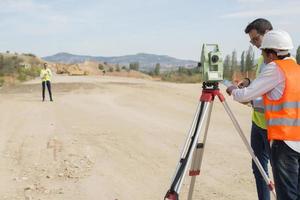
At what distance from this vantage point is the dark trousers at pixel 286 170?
12.0 ft

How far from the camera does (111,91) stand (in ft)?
72.3

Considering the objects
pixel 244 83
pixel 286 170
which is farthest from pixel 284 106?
pixel 244 83

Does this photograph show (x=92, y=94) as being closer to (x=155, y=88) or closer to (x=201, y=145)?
(x=155, y=88)

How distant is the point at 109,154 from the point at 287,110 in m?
5.15

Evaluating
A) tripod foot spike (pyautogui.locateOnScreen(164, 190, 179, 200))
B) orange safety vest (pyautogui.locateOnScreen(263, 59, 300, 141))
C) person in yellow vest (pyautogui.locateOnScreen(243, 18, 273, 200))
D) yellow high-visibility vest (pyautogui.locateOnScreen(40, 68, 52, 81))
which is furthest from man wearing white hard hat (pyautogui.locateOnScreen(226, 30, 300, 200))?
yellow high-visibility vest (pyautogui.locateOnScreen(40, 68, 52, 81))

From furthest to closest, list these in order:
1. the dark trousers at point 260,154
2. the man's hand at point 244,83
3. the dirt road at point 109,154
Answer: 1. the dirt road at point 109,154
2. the dark trousers at point 260,154
3. the man's hand at point 244,83

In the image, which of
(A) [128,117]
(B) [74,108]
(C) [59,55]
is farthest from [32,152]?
(C) [59,55]

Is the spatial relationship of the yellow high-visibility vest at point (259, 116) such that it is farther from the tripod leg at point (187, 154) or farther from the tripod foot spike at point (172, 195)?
the tripod foot spike at point (172, 195)

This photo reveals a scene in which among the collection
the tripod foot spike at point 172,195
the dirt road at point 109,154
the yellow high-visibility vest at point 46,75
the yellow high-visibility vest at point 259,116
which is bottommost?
the dirt road at point 109,154

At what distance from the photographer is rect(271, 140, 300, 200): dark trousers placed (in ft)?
12.0

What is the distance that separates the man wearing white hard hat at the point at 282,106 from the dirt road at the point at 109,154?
2.33 meters

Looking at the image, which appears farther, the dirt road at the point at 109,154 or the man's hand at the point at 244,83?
the dirt road at the point at 109,154

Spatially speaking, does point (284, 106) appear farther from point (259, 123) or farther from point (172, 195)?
point (172, 195)

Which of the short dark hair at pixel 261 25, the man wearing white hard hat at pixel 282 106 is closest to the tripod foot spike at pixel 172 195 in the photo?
the man wearing white hard hat at pixel 282 106
